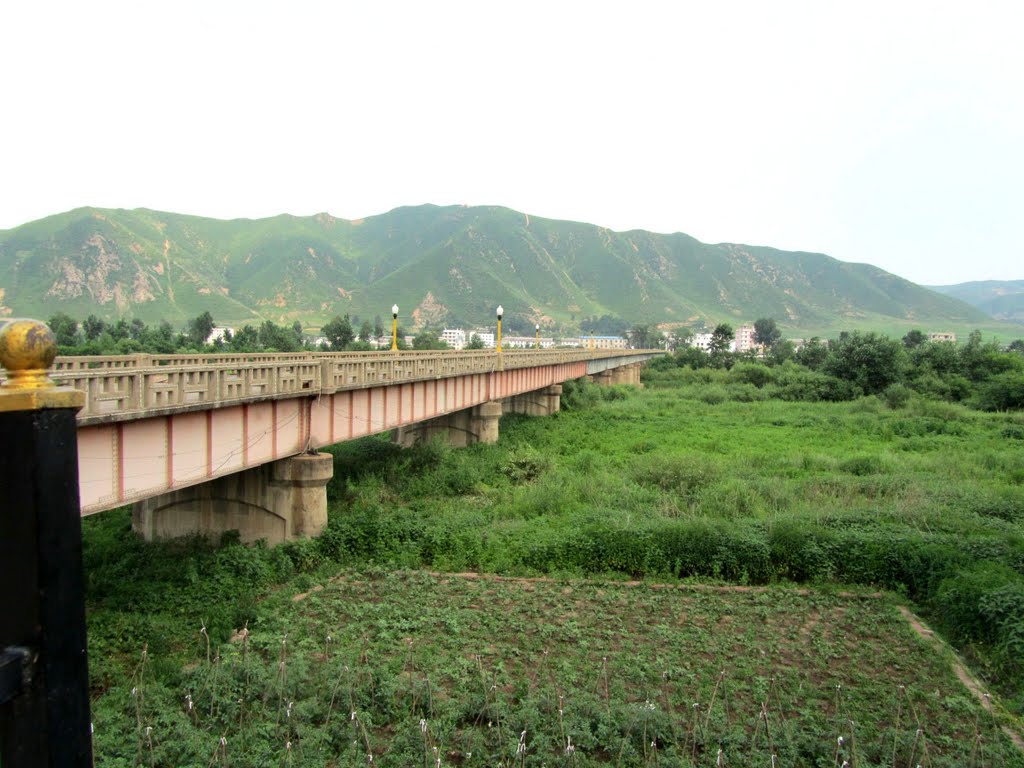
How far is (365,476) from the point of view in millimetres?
24750

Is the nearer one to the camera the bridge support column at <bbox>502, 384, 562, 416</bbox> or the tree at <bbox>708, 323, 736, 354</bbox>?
the bridge support column at <bbox>502, 384, 562, 416</bbox>

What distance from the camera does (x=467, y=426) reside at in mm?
34625

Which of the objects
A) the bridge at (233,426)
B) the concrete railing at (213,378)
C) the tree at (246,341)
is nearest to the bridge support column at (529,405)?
the bridge at (233,426)

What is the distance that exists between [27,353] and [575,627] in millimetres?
12338

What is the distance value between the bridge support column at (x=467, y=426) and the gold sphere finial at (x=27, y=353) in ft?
104

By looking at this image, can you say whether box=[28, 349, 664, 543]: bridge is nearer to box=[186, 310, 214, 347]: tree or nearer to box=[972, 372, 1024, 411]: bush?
box=[972, 372, 1024, 411]: bush

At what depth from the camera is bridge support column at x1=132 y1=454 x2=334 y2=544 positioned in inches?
693

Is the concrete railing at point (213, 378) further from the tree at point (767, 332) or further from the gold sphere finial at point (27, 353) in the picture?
the tree at point (767, 332)

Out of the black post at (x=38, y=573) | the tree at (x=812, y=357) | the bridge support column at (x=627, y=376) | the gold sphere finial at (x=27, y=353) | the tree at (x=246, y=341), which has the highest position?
the gold sphere finial at (x=27, y=353)

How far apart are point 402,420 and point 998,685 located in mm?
17590

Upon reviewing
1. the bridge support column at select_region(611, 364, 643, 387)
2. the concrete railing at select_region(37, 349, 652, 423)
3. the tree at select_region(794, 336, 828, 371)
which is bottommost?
the bridge support column at select_region(611, 364, 643, 387)

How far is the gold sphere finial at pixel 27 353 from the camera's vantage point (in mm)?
2041

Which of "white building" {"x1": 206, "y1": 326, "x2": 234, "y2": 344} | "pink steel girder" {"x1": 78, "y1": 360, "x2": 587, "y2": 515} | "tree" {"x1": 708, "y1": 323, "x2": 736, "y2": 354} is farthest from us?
"tree" {"x1": 708, "y1": 323, "x2": 736, "y2": 354}

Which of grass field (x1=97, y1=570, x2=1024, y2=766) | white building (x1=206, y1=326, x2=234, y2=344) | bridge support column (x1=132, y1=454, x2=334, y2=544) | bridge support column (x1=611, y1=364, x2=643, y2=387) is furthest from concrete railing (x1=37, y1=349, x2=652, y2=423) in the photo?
white building (x1=206, y1=326, x2=234, y2=344)
